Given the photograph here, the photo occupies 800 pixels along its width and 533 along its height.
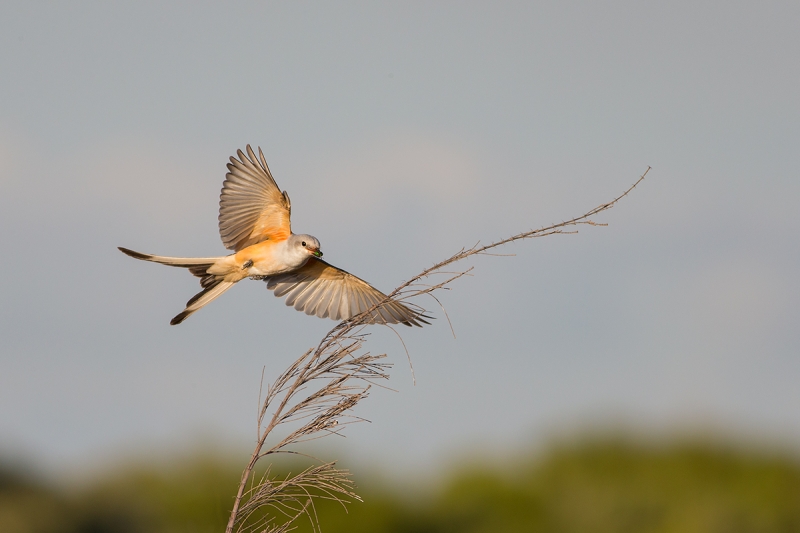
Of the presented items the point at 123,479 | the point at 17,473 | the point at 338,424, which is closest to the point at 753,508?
the point at 123,479

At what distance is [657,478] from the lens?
2870 centimetres

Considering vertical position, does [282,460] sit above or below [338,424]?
above

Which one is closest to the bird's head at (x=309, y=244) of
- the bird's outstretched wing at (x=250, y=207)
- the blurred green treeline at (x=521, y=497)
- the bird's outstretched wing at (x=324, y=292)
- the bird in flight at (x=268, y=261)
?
the bird in flight at (x=268, y=261)

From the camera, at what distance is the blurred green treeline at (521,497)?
24.0 m

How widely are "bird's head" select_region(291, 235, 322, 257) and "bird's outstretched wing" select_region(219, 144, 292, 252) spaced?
530mm

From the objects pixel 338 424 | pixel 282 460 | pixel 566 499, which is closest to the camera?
pixel 338 424

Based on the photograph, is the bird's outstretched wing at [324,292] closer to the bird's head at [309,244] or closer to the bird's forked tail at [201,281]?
the bird's forked tail at [201,281]

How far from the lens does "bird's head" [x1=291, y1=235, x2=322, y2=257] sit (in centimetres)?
641

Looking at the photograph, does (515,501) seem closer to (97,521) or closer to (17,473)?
(97,521)

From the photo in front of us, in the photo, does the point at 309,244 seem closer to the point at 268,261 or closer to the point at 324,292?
the point at 268,261

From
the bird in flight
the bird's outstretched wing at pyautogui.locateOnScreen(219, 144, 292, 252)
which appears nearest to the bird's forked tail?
the bird in flight

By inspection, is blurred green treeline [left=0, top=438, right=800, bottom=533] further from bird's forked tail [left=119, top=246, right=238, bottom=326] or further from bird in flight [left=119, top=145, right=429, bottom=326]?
bird's forked tail [left=119, top=246, right=238, bottom=326]

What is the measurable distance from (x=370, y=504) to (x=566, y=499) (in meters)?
6.45

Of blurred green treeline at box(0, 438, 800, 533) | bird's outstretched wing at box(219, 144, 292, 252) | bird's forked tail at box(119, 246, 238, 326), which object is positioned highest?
blurred green treeline at box(0, 438, 800, 533)
